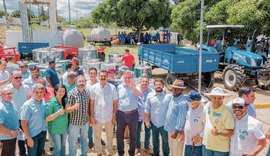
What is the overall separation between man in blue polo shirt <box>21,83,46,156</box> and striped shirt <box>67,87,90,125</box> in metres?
0.44

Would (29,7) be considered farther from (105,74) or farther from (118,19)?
(105,74)

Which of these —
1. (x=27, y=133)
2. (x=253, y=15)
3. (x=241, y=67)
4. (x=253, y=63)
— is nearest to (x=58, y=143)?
(x=27, y=133)

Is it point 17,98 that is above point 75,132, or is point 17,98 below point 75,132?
above

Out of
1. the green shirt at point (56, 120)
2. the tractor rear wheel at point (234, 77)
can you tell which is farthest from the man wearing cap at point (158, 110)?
the tractor rear wheel at point (234, 77)


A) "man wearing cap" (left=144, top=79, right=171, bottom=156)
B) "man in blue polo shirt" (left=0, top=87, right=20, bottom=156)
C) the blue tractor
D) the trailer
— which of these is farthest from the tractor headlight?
"man in blue polo shirt" (left=0, top=87, right=20, bottom=156)

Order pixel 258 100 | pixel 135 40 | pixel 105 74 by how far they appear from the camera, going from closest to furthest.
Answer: pixel 105 74, pixel 258 100, pixel 135 40

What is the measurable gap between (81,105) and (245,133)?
251 cm

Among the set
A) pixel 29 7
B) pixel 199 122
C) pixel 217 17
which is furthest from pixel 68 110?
pixel 29 7

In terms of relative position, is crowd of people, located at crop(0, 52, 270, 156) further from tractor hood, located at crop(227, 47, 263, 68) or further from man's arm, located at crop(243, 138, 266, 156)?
tractor hood, located at crop(227, 47, 263, 68)

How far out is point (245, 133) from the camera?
11.2ft

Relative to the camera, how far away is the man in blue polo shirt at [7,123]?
3910 mm

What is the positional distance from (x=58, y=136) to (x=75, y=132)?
0.93ft

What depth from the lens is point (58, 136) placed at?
4.53m

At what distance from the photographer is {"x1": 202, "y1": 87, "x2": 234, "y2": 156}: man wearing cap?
3.59 metres
